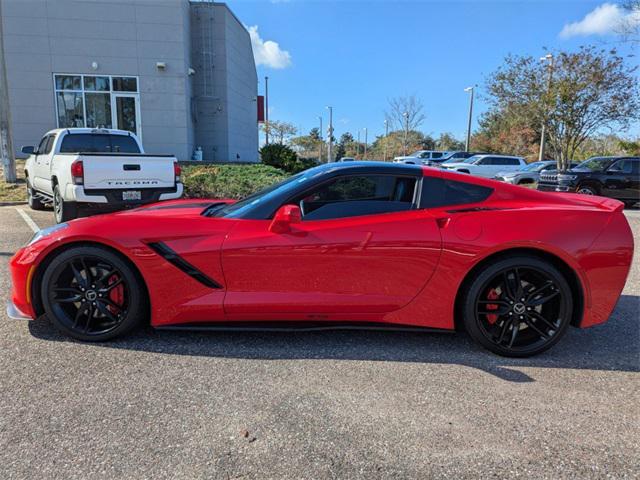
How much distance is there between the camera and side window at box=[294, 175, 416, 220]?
330 cm

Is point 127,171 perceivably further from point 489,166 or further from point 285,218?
point 489,166

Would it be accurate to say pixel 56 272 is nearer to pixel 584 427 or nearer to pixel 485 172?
pixel 584 427

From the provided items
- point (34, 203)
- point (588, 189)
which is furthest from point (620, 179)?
point (34, 203)

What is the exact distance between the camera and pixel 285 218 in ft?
10.1

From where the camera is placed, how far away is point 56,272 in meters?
3.22

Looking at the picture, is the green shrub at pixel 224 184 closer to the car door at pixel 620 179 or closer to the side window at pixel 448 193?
the side window at pixel 448 193

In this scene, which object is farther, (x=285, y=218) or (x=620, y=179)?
(x=620, y=179)

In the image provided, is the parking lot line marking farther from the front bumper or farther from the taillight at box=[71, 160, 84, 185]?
the front bumper

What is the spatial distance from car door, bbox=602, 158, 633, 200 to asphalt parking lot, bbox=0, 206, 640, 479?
12.4 metres

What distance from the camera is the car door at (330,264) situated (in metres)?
3.15

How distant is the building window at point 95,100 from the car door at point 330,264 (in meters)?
17.8

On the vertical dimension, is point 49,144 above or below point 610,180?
above

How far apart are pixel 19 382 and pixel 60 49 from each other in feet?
62.8

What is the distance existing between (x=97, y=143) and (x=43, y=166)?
1109 mm
